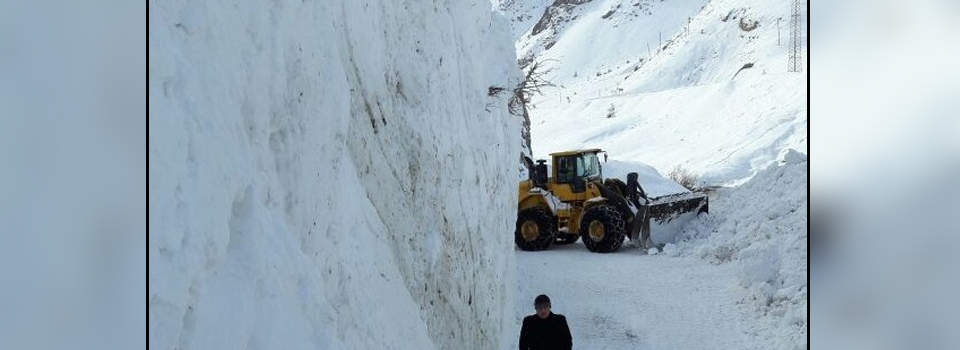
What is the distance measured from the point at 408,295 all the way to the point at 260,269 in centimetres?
260

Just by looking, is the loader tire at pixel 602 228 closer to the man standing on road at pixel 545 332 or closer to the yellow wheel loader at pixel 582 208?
the yellow wheel loader at pixel 582 208

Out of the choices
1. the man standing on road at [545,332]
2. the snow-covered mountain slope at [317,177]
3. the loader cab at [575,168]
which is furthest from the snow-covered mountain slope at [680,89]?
the man standing on road at [545,332]

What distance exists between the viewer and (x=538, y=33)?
2424 inches

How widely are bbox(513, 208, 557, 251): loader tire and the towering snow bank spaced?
2.15 metres

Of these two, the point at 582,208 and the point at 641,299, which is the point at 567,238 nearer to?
the point at 582,208

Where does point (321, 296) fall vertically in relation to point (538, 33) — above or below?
below

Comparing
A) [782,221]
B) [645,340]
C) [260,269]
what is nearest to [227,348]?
[260,269]

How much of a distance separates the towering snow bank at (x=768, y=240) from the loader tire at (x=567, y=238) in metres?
1.61

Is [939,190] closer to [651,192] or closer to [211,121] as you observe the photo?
[211,121]

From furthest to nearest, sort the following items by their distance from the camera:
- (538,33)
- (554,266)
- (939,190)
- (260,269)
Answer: (538,33) < (554,266) < (260,269) < (939,190)

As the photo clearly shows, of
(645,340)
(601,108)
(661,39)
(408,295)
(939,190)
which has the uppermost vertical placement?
(661,39)

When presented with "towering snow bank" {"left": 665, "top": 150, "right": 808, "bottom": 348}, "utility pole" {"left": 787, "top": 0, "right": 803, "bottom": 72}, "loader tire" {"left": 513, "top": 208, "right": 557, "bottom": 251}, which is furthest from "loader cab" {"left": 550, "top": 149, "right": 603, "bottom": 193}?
"utility pole" {"left": 787, "top": 0, "right": 803, "bottom": 72}

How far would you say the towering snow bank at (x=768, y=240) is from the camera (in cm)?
1542

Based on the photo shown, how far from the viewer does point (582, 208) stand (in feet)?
54.7
